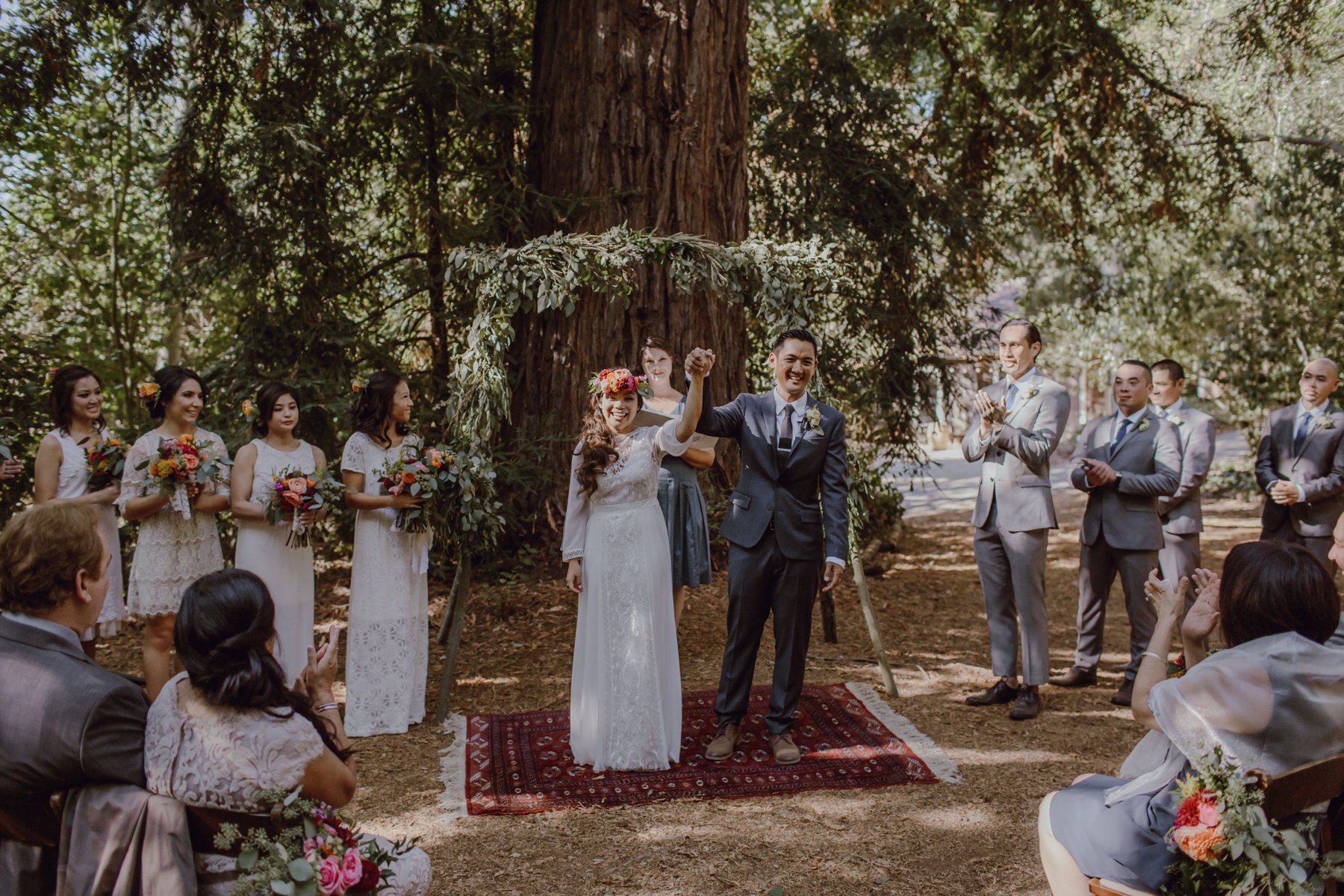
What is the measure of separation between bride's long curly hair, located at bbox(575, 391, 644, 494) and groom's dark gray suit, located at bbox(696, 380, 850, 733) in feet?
1.57

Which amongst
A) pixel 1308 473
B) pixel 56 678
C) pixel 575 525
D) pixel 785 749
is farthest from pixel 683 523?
pixel 1308 473

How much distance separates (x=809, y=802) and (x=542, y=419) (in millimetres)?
4768

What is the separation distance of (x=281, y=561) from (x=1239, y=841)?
485 cm

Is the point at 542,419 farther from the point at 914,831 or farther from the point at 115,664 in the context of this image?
the point at 914,831

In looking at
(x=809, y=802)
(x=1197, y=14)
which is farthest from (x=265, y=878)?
(x=1197, y=14)

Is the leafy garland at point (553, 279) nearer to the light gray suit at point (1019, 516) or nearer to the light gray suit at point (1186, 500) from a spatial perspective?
the light gray suit at point (1019, 516)

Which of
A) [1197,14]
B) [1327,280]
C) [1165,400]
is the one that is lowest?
[1165,400]

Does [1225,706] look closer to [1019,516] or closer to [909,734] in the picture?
[909,734]

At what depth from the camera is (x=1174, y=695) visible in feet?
9.03

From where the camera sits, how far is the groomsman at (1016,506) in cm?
601

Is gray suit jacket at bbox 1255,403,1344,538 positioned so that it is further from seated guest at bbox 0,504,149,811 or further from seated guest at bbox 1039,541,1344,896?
seated guest at bbox 0,504,149,811

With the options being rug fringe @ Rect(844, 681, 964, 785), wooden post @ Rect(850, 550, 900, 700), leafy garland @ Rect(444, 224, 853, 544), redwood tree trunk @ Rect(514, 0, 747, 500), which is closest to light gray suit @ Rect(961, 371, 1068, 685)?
wooden post @ Rect(850, 550, 900, 700)

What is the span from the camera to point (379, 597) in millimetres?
5785

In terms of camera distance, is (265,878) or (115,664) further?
(115,664)
